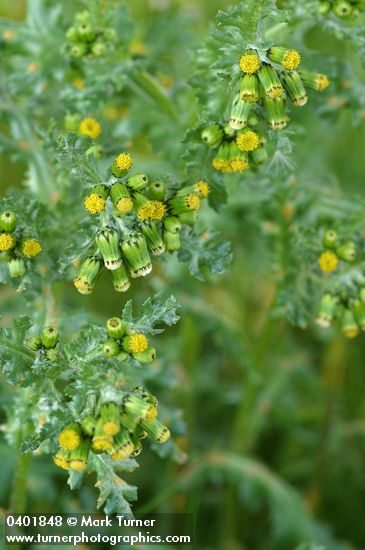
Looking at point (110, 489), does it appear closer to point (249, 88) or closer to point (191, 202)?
point (191, 202)

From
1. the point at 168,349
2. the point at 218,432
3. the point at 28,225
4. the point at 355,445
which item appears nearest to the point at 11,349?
the point at 28,225

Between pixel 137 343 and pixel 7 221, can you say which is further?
pixel 7 221

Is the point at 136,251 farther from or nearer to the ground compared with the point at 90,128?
nearer to the ground

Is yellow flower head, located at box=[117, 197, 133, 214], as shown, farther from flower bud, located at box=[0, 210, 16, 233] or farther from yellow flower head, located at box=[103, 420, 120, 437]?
yellow flower head, located at box=[103, 420, 120, 437]

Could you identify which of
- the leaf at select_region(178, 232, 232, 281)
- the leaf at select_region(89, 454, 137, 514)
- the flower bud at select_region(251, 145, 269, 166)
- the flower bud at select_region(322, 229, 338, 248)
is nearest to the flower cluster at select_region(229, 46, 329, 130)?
the flower bud at select_region(251, 145, 269, 166)

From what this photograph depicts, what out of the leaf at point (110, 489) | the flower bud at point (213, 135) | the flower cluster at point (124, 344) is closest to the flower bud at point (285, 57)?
the flower bud at point (213, 135)

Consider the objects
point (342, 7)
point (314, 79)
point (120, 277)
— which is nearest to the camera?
point (120, 277)

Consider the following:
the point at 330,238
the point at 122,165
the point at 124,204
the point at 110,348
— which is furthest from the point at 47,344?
the point at 330,238
